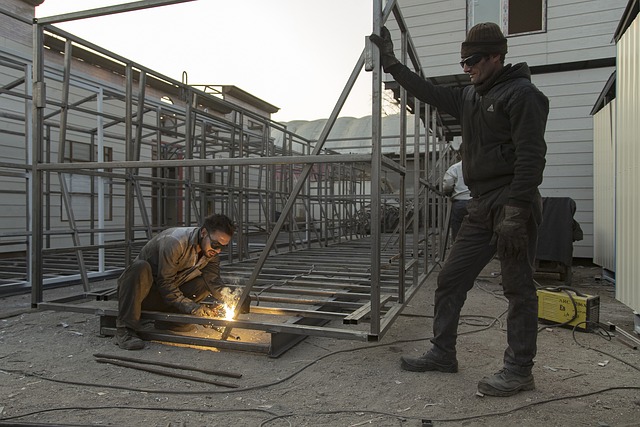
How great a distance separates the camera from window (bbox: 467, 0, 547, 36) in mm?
9617

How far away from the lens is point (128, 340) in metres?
3.75

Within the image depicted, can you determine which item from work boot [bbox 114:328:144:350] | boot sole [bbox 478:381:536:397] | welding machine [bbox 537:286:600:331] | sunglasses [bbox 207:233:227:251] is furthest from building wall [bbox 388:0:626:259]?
work boot [bbox 114:328:144:350]

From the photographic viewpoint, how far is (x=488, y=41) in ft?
9.55

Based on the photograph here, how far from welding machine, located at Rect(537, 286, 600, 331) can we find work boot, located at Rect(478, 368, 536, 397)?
1713 millimetres

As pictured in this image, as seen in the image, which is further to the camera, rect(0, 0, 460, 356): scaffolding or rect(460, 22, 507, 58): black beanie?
rect(0, 0, 460, 356): scaffolding

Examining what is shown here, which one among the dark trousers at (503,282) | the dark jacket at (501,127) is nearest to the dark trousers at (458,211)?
the dark jacket at (501,127)

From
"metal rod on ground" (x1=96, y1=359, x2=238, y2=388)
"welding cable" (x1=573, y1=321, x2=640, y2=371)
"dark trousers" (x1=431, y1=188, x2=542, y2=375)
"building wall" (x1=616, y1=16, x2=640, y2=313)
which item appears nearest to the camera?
"dark trousers" (x1=431, y1=188, x2=542, y2=375)

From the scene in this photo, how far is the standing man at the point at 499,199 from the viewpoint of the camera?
2748 mm

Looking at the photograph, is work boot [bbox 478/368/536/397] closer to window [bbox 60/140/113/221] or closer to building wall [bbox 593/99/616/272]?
building wall [bbox 593/99/616/272]

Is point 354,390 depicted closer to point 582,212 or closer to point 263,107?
point 582,212

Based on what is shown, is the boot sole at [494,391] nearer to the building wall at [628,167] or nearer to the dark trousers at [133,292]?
the building wall at [628,167]

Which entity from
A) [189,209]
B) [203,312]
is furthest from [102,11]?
[189,209]

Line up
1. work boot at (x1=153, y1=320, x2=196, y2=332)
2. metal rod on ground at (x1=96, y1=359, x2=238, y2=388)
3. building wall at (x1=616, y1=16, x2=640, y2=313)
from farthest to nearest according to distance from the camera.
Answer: building wall at (x1=616, y1=16, x2=640, y2=313)
work boot at (x1=153, y1=320, x2=196, y2=332)
metal rod on ground at (x1=96, y1=359, x2=238, y2=388)

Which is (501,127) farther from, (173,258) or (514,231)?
(173,258)
